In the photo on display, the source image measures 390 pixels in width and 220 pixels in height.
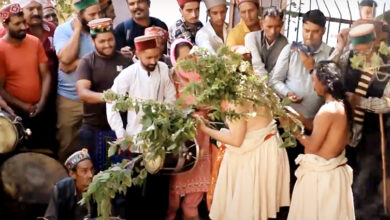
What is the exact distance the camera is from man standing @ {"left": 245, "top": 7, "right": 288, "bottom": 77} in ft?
17.4

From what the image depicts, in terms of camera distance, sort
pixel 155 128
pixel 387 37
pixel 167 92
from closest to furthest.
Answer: pixel 155 128
pixel 387 37
pixel 167 92

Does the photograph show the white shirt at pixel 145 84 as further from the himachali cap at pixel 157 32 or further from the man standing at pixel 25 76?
the man standing at pixel 25 76

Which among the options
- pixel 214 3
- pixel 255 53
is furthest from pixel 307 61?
pixel 214 3

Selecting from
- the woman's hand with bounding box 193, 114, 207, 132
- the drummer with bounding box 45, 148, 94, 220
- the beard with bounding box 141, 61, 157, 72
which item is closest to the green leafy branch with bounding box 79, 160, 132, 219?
the woman's hand with bounding box 193, 114, 207, 132

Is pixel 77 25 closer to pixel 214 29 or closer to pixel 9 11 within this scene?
pixel 9 11

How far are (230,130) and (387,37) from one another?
3.63 feet

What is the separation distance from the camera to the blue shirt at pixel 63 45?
555cm

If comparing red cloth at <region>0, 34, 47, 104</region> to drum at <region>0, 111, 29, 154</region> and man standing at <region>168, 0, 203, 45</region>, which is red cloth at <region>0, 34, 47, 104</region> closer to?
drum at <region>0, 111, 29, 154</region>

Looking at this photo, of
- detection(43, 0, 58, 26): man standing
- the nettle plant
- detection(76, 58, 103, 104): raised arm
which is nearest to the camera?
the nettle plant

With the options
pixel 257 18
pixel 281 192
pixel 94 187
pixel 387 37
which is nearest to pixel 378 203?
pixel 281 192

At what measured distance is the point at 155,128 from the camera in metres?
4.46

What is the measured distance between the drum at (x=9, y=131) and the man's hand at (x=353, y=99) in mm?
2132

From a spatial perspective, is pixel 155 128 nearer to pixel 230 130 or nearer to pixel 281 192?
pixel 230 130

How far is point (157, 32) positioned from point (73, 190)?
1155 mm
